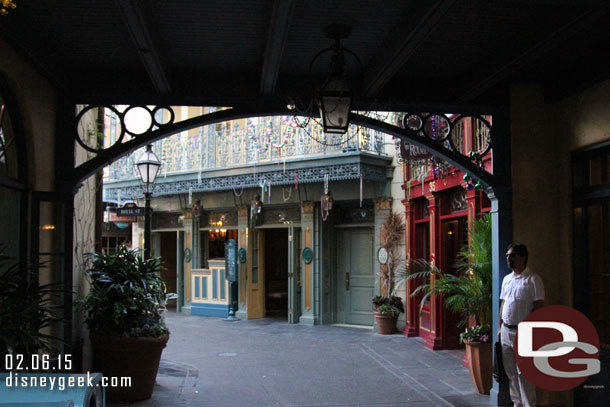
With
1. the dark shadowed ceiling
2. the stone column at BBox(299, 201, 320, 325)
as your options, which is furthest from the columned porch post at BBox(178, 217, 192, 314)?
the dark shadowed ceiling

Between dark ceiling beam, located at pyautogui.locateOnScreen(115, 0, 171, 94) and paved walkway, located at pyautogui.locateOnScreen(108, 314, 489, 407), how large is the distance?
382 cm

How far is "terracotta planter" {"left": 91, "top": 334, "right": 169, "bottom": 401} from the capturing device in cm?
676

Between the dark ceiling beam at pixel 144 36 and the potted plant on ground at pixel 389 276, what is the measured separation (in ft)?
26.9

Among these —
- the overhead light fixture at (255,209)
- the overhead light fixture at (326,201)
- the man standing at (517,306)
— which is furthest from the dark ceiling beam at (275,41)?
the overhead light fixture at (255,209)

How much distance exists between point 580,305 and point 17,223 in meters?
5.64

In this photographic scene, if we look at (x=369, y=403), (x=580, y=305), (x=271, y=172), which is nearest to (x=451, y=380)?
(x=369, y=403)

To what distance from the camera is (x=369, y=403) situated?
726 centimetres

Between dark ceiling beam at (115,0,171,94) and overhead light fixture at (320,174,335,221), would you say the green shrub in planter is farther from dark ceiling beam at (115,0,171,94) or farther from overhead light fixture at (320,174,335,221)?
overhead light fixture at (320,174,335,221)

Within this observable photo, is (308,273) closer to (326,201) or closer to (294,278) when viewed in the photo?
(294,278)

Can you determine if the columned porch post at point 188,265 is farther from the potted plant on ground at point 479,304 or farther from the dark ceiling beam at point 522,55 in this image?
the dark ceiling beam at point 522,55

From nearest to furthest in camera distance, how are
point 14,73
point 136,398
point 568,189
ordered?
point 14,73 → point 568,189 → point 136,398

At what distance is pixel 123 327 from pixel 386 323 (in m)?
7.35

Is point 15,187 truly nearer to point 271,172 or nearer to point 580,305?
point 580,305

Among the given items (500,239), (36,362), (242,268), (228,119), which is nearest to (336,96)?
(228,119)
